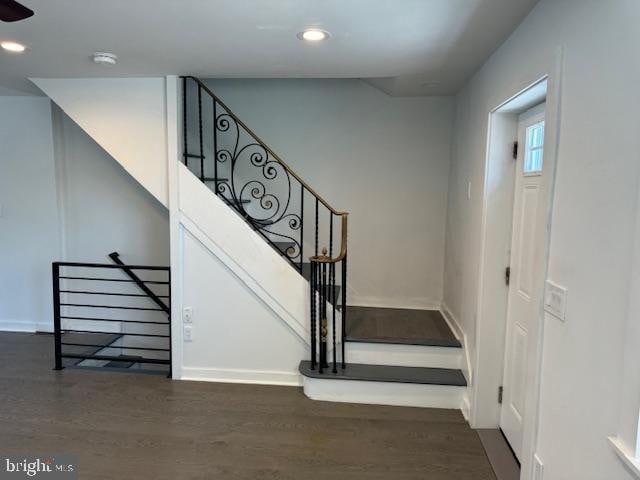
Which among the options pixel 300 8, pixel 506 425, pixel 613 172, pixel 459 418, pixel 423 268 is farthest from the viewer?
pixel 423 268

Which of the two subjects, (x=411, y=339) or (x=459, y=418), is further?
(x=411, y=339)

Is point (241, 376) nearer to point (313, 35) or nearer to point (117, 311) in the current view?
point (117, 311)

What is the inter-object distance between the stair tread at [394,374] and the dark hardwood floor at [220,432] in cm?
20

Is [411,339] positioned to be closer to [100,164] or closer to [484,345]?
[484,345]

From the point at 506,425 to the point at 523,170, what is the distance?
5.31ft

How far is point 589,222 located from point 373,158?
2.73 m

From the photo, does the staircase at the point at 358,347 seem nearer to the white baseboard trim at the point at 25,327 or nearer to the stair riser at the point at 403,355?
the stair riser at the point at 403,355

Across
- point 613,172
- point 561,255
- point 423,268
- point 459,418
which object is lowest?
point 459,418

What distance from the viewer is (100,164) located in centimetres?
414

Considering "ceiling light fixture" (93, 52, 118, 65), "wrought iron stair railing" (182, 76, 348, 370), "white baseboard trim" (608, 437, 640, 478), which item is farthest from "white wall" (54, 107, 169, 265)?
"white baseboard trim" (608, 437, 640, 478)

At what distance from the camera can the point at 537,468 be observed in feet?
5.72

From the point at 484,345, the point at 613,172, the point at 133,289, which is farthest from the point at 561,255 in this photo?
the point at 133,289

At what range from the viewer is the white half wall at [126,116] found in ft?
10.4

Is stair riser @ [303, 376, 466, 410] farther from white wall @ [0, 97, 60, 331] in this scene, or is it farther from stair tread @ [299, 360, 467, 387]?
white wall @ [0, 97, 60, 331]
